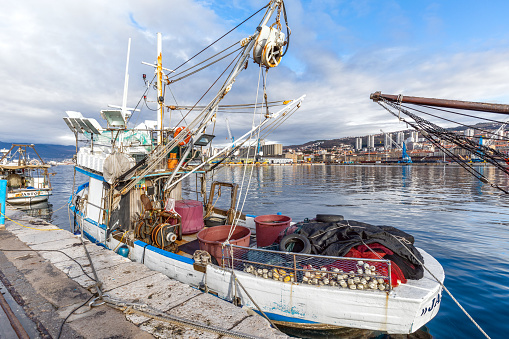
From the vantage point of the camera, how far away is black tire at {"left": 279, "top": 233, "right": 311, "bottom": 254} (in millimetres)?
6082

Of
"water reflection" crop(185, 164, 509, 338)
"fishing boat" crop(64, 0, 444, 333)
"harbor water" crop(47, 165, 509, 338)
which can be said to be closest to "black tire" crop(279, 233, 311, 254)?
"fishing boat" crop(64, 0, 444, 333)

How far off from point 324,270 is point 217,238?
3902mm

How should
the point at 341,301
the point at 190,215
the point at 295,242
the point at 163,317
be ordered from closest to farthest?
the point at 163,317 → the point at 341,301 → the point at 295,242 → the point at 190,215

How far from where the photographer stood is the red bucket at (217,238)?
21.2ft

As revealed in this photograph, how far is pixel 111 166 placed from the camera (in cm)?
868

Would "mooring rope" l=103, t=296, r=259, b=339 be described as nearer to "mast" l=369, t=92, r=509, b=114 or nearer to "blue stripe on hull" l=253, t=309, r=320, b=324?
"blue stripe on hull" l=253, t=309, r=320, b=324

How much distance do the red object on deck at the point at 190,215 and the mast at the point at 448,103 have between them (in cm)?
829

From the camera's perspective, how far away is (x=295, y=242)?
6469 millimetres

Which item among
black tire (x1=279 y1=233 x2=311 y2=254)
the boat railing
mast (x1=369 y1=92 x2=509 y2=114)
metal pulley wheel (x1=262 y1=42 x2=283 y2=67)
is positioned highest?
metal pulley wheel (x1=262 y1=42 x2=283 y2=67)

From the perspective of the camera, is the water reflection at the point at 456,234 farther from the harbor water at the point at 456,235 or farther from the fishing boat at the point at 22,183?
the fishing boat at the point at 22,183

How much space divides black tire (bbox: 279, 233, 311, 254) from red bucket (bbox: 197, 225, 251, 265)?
1.08m

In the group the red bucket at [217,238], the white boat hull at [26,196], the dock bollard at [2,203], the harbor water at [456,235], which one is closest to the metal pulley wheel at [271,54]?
the harbor water at [456,235]

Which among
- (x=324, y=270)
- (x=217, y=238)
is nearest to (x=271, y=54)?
(x=324, y=270)

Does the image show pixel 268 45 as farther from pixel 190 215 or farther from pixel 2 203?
pixel 2 203
